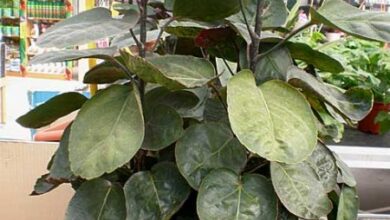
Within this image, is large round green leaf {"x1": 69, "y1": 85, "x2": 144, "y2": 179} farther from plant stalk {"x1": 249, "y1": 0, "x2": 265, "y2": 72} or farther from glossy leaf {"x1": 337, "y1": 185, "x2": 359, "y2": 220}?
→ glossy leaf {"x1": 337, "y1": 185, "x2": 359, "y2": 220}

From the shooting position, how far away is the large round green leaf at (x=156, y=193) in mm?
709

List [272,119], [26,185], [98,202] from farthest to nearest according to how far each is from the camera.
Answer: [26,185] < [98,202] < [272,119]

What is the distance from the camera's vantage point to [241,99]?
0.65m

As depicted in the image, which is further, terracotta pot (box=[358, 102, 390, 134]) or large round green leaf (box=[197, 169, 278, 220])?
terracotta pot (box=[358, 102, 390, 134])

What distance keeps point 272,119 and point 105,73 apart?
32 cm

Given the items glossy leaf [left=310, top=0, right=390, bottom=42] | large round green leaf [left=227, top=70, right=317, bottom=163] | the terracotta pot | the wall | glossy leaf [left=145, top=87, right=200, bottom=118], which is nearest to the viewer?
large round green leaf [left=227, top=70, right=317, bottom=163]

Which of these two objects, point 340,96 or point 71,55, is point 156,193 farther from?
point 340,96

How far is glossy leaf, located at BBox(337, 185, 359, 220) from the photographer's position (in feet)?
2.62

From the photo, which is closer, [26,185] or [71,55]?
[71,55]

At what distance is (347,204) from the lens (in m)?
0.81

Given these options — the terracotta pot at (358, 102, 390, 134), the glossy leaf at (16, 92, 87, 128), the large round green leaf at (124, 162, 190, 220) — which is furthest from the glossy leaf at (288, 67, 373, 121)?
the terracotta pot at (358, 102, 390, 134)

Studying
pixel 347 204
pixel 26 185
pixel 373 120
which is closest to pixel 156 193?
pixel 347 204

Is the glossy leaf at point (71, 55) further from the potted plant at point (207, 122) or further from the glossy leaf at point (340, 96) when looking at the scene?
the glossy leaf at point (340, 96)

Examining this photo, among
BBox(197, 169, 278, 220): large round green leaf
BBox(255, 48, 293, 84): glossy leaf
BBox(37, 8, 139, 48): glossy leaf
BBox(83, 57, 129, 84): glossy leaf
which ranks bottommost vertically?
BBox(197, 169, 278, 220): large round green leaf
